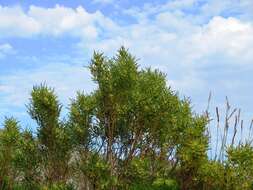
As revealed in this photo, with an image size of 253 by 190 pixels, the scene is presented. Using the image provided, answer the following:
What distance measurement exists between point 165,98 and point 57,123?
2679mm

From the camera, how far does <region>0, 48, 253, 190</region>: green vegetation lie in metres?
13.4

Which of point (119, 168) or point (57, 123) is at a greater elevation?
point (57, 123)

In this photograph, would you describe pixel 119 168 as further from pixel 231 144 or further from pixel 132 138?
pixel 231 144

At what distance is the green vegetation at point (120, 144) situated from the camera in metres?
13.4

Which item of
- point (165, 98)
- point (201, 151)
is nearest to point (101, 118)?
point (165, 98)

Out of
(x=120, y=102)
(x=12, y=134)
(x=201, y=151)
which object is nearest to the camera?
(x=201, y=151)

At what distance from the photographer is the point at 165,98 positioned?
48.3ft

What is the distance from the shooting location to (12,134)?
15320 millimetres

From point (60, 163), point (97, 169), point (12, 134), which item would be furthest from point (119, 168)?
point (12, 134)

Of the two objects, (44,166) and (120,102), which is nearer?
(120,102)

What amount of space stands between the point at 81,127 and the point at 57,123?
30.8 inches

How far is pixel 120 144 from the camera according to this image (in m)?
14.8

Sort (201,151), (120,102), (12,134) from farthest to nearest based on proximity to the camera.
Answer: (12,134) < (120,102) < (201,151)

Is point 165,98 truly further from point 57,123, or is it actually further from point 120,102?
point 57,123
